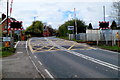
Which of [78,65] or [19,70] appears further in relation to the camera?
[78,65]

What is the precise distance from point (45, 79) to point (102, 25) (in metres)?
21.9

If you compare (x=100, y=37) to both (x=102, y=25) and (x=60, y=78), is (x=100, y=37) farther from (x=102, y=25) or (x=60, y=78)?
(x=60, y=78)

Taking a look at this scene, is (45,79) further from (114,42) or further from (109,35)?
(109,35)

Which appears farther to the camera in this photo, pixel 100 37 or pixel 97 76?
pixel 100 37

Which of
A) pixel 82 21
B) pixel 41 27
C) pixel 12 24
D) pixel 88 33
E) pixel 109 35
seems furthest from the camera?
pixel 41 27

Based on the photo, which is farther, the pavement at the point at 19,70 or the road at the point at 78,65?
the road at the point at 78,65

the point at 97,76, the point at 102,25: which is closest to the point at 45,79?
the point at 97,76

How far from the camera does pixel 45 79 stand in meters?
8.05

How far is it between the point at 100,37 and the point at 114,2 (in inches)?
504

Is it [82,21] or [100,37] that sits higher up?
[82,21]

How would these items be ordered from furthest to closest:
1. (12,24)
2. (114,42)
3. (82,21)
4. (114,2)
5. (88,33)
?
1. (82,21)
2. (88,33)
3. (114,42)
4. (12,24)
5. (114,2)

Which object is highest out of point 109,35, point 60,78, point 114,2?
point 114,2

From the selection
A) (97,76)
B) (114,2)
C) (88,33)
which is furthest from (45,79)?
(88,33)

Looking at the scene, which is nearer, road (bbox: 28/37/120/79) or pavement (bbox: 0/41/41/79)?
pavement (bbox: 0/41/41/79)
